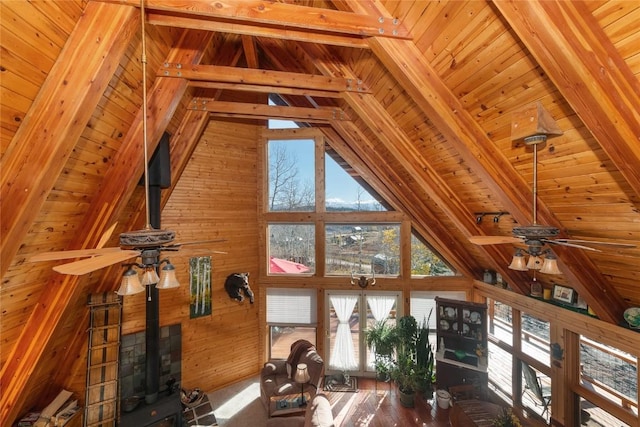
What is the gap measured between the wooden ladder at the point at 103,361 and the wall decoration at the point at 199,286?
1.33 metres

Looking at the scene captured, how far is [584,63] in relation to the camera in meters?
1.58

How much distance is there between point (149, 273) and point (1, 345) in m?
2.67

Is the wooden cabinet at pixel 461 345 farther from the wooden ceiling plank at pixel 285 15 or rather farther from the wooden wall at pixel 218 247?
the wooden ceiling plank at pixel 285 15

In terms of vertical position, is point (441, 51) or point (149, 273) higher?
point (441, 51)

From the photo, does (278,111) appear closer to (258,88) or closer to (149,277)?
(258,88)

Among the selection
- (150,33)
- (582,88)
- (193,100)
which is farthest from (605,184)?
(193,100)

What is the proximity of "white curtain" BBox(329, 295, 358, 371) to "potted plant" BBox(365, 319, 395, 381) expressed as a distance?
1.71 feet

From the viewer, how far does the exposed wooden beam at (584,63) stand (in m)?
1.52

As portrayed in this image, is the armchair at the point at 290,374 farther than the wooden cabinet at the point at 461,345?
No

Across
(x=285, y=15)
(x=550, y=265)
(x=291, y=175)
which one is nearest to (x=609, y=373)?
(x=550, y=265)

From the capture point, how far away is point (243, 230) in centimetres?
631

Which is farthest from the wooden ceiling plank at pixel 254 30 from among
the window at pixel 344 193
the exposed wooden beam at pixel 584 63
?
the window at pixel 344 193

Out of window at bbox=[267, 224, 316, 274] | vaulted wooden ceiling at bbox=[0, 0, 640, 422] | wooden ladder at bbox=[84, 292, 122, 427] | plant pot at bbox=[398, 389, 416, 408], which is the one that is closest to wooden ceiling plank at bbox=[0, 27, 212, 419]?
vaulted wooden ceiling at bbox=[0, 0, 640, 422]

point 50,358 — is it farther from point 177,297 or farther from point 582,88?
point 582,88
